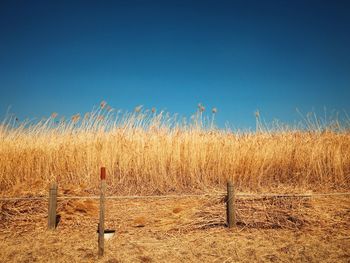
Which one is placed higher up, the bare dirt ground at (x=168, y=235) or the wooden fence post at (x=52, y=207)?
the wooden fence post at (x=52, y=207)

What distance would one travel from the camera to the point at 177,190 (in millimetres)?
5898

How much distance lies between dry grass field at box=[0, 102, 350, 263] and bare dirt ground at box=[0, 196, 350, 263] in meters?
0.01

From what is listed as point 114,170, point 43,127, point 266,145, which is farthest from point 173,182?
→ point 43,127

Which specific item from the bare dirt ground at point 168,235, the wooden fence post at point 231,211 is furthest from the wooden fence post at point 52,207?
the wooden fence post at point 231,211

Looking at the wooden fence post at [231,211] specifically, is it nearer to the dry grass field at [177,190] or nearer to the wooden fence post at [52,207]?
the dry grass field at [177,190]

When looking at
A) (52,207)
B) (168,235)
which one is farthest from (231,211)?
(52,207)

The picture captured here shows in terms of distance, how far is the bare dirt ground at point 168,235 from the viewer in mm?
3348

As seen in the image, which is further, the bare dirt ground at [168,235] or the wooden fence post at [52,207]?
the wooden fence post at [52,207]

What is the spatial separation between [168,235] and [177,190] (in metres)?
1.90

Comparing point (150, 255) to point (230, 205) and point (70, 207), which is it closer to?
point (230, 205)

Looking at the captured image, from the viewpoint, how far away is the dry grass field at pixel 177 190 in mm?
3535

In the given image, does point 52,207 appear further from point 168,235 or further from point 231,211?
point 231,211

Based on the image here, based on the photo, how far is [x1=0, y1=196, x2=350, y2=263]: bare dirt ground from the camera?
11.0 feet

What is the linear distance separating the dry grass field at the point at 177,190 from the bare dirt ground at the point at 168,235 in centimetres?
1
